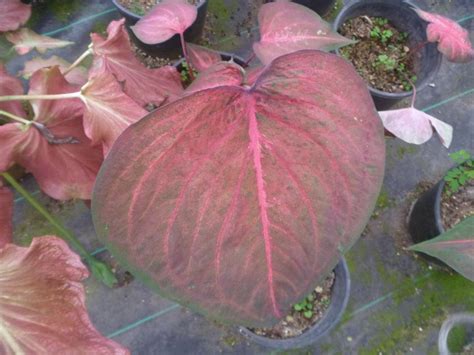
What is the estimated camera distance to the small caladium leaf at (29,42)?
989mm

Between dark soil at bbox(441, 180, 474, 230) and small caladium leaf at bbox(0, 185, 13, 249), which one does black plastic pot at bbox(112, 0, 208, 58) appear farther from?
dark soil at bbox(441, 180, 474, 230)

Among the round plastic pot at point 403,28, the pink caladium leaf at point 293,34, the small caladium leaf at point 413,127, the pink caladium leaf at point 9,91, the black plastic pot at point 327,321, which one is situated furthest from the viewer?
the round plastic pot at point 403,28

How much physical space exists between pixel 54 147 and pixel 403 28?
122 cm

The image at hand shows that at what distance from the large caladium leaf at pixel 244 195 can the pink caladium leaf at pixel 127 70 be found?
1.07 ft

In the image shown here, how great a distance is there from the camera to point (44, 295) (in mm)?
576

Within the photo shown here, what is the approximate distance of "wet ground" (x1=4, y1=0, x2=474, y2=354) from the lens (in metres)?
1.29

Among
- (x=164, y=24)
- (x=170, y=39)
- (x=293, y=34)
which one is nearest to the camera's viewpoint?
(x=293, y=34)

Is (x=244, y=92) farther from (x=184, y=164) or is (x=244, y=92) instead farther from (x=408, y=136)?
(x=408, y=136)

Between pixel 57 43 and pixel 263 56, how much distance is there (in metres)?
0.53

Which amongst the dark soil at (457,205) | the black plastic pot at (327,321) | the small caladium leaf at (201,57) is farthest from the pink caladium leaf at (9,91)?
the dark soil at (457,205)

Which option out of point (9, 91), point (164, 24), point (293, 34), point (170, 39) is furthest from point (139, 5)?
point (293, 34)

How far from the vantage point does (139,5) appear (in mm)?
1461

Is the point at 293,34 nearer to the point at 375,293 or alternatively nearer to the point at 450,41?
the point at 450,41

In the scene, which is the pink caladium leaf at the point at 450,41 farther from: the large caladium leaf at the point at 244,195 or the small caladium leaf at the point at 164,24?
the large caladium leaf at the point at 244,195
